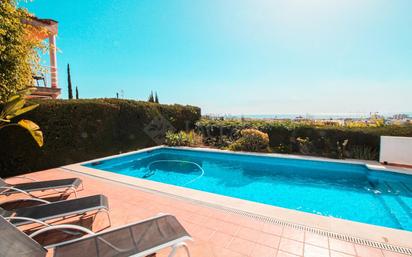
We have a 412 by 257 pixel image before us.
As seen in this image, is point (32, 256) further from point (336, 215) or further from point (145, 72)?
point (145, 72)

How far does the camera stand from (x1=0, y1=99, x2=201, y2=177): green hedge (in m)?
7.48

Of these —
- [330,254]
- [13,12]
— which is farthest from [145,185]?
[13,12]

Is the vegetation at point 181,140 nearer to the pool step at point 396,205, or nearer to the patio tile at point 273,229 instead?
the pool step at point 396,205

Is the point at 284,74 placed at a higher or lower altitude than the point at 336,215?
higher

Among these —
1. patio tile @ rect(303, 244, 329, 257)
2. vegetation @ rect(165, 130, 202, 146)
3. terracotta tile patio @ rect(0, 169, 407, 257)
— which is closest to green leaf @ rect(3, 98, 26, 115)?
terracotta tile patio @ rect(0, 169, 407, 257)

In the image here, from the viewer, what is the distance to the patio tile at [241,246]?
296 cm

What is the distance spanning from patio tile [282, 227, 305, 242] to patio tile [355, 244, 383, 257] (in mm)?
707

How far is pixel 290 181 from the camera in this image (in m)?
7.73

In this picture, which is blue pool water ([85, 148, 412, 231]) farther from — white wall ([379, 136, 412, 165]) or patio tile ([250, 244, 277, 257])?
patio tile ([250, 244, 277, 257])

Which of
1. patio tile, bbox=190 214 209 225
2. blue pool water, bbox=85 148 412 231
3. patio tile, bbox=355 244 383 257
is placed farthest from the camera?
blue pool water, bbox=85 148 412 231

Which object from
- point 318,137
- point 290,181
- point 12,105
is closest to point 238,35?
point 318,137

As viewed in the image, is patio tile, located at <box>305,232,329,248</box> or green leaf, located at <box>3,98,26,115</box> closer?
patio tile, located at <box>305,232,329,248</box>

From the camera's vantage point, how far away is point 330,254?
289 cm

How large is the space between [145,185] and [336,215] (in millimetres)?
4839
